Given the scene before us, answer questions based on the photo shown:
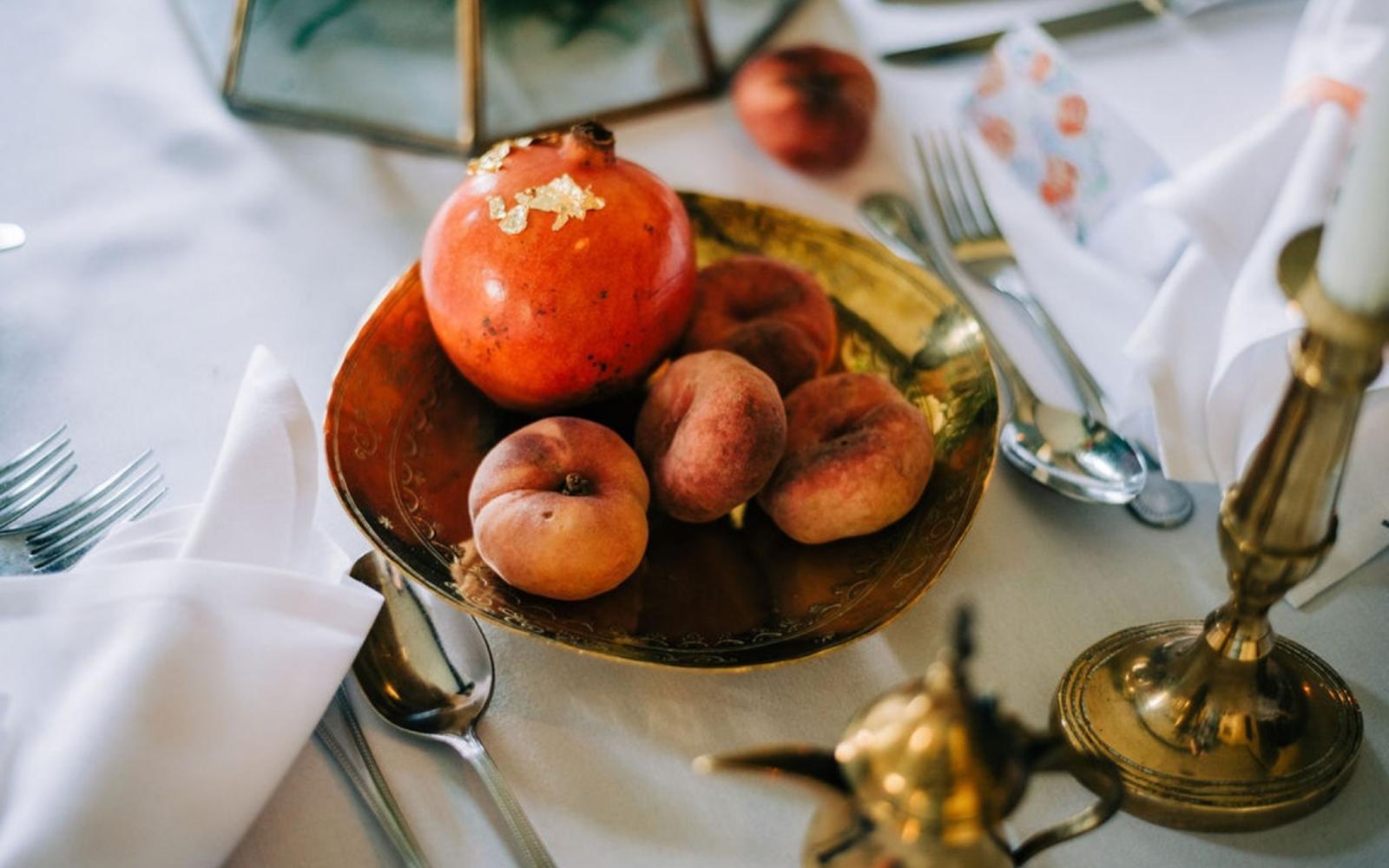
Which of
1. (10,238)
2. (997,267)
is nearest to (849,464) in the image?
(997,267)

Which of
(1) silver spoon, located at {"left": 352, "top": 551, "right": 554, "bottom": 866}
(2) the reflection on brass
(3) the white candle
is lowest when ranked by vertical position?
(1) silver spoon, located at {"left": 352, "top": 551, "right": 554, "bottom": 866}

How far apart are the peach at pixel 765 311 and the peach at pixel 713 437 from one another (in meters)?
0.05

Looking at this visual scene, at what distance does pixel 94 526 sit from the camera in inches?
20.8

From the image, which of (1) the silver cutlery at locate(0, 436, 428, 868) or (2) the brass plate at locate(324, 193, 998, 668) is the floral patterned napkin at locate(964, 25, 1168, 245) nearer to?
(2) the brass plate at locate(324, 193, 998, 668)

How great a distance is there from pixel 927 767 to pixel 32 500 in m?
0.45

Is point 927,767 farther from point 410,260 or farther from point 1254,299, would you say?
point 410,260

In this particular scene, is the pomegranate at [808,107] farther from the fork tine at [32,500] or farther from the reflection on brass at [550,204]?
the fork tine at [32,500]

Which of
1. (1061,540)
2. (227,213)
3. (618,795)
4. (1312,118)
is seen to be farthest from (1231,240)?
Result: (227,213)

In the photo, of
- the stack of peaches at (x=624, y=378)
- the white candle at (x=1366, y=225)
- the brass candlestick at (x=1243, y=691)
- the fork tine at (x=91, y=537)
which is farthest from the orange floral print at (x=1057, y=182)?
the fork tine at (x=91, y=537)

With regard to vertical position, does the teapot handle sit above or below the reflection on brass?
below

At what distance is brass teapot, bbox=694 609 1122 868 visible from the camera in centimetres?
29

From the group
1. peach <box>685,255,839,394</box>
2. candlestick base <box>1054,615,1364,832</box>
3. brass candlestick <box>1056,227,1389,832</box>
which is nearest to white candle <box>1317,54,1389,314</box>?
brass candlestick <box>1056,227,1389,832</box>

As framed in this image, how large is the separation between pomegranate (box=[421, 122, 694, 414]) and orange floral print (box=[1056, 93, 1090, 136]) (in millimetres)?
301

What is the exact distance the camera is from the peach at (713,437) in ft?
1.64
